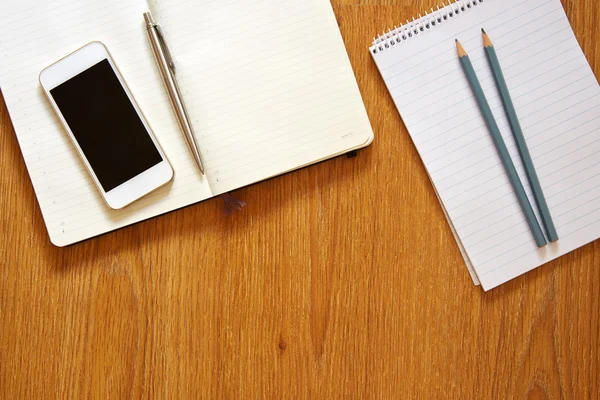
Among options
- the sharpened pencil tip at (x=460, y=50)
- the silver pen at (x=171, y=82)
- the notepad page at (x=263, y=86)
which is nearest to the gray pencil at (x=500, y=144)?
the sharpened pencil tip at (x=460, y=50)

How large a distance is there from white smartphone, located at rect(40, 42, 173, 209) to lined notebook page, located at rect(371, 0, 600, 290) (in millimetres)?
290

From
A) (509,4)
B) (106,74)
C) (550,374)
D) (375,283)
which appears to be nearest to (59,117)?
(106,74)

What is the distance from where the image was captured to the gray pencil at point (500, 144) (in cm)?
59

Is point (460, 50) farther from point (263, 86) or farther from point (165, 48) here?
point (165, 48)

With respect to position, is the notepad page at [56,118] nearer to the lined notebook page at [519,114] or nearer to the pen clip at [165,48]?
the pen clip at [165,48]

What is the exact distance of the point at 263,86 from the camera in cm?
59

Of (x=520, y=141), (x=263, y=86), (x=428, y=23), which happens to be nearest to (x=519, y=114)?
(x=520, y=141)

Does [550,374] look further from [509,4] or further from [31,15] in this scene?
[31,15]

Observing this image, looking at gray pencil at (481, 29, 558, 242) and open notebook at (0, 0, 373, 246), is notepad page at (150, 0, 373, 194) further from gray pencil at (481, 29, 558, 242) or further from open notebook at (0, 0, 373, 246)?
gray pencil at (481, 29, 558, 242)

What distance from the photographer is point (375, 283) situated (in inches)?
23.8

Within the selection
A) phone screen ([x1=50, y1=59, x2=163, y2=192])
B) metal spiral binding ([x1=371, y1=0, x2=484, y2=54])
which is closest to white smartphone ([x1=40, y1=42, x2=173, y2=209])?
phone screen ([x1=50, y1=59, x2=163, y2=192])

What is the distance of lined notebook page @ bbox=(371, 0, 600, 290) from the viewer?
60 centimetres

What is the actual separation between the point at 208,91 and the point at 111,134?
123 mm

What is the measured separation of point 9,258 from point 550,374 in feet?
2.19
